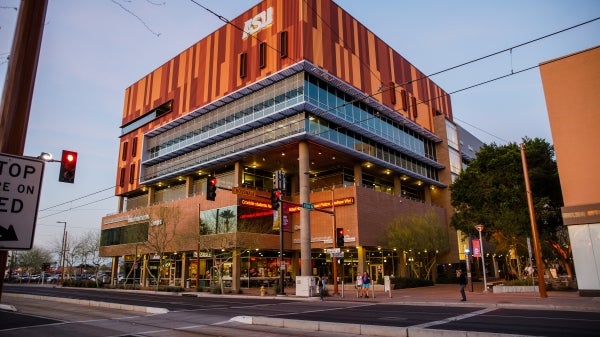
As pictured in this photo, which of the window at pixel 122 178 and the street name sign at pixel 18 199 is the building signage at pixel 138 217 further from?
the street name sign at pixel 18 199

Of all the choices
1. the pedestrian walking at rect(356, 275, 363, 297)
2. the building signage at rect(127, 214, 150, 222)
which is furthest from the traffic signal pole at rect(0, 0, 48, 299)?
the building signage at rect(127, 214, 150, 222)

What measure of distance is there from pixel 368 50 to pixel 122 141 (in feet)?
143

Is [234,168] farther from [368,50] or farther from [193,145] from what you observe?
[368,50]

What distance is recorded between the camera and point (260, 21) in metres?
46.8

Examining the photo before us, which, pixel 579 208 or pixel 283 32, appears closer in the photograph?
pixel 579 208

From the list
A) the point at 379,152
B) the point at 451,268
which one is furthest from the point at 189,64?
the point at 451,268

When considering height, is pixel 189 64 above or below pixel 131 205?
above

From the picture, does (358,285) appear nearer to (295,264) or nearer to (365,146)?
(295,264)

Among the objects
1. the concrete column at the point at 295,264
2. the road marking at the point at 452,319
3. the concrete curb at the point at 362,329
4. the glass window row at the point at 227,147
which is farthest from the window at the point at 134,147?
the road marking at the point at 452,319

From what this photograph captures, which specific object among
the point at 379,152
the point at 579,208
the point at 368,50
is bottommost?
the point at 579,208

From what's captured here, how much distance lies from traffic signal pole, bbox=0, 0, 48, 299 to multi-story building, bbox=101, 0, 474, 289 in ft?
108

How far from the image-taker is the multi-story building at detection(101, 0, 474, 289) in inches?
1719

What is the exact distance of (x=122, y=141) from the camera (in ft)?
225

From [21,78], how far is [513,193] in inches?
1455
